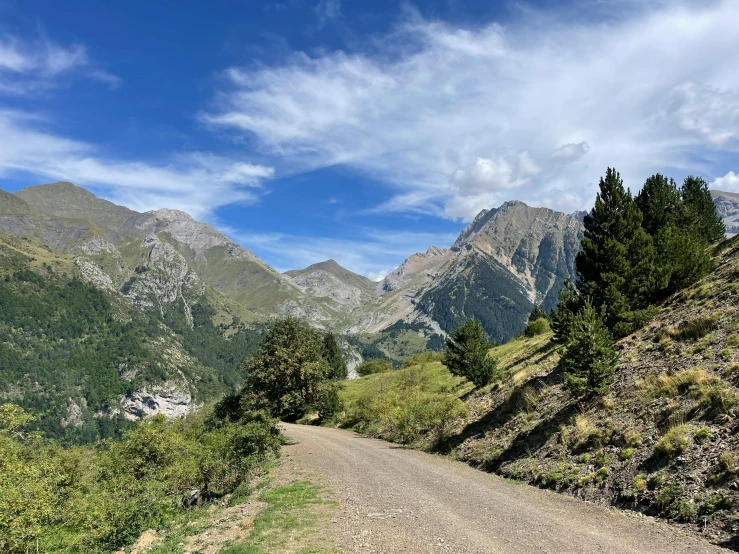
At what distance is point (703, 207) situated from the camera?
53250mm

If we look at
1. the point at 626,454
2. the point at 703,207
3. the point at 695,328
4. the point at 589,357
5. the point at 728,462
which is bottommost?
the point at 626,454

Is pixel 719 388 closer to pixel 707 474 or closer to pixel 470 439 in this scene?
pixel 707 474

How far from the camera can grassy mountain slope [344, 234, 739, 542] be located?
12.6 m

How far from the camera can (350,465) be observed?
25.4 metres

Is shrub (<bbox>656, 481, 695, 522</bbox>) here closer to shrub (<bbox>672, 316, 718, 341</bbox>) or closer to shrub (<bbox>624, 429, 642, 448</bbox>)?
shrub (<bbox>624, 429, 642, 448</bbox>)

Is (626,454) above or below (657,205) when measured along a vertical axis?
below

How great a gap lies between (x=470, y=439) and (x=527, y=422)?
16.5ft

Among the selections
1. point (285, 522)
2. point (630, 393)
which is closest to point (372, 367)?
point (630, 393)

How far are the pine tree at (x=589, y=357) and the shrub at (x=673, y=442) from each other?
6.04 metres

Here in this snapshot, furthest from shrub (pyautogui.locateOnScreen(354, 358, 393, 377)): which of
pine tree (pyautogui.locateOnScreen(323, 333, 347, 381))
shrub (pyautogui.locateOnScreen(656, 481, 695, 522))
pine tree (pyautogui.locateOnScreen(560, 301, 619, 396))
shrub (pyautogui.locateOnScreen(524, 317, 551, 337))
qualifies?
shrub (pyautogui.locateOnScreen(656, 481, 695, 522))

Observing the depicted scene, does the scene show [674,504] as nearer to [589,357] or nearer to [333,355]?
[589,357]

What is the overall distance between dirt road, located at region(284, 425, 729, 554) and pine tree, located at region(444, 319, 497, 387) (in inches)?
699

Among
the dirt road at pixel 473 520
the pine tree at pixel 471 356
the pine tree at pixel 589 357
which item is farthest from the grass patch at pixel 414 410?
the pine tree at pixel 589 357

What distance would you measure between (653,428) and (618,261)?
568 inches
